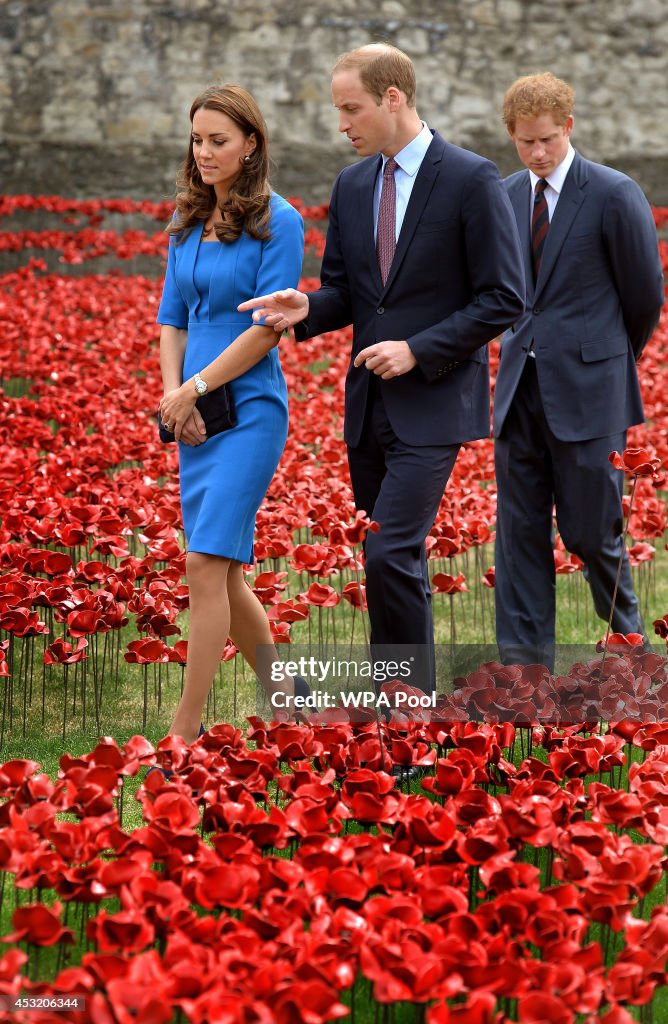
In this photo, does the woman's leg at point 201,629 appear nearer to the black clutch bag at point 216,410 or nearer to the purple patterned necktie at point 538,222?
the black clutch bag at point 216,410

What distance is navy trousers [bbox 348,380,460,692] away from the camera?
157 inches

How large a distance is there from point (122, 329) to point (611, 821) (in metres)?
7.84

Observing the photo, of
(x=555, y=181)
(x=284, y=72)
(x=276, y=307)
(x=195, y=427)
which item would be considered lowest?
(x=195, y=427)

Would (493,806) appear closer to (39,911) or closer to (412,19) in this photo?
(39,911)

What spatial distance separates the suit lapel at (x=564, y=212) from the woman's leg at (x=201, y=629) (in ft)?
5.45

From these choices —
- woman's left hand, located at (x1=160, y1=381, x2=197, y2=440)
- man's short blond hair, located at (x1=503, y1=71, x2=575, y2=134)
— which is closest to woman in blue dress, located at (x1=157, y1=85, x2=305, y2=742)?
woman's left hand, located at (x1=160, y1=381, x2=197, y2=440)

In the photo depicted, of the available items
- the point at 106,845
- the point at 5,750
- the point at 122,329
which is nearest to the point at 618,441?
the point at 5,750

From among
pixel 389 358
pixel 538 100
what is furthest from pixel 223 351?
pixel 538 100

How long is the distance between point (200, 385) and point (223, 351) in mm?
126

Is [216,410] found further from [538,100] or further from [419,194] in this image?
[538,100]

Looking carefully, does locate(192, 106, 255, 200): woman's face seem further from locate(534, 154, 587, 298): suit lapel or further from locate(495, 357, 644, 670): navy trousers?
locate(495, 357, 644, 670): navy trousers

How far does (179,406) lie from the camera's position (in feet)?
12.9

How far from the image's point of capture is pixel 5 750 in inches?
169

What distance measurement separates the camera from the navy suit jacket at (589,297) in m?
4.57
